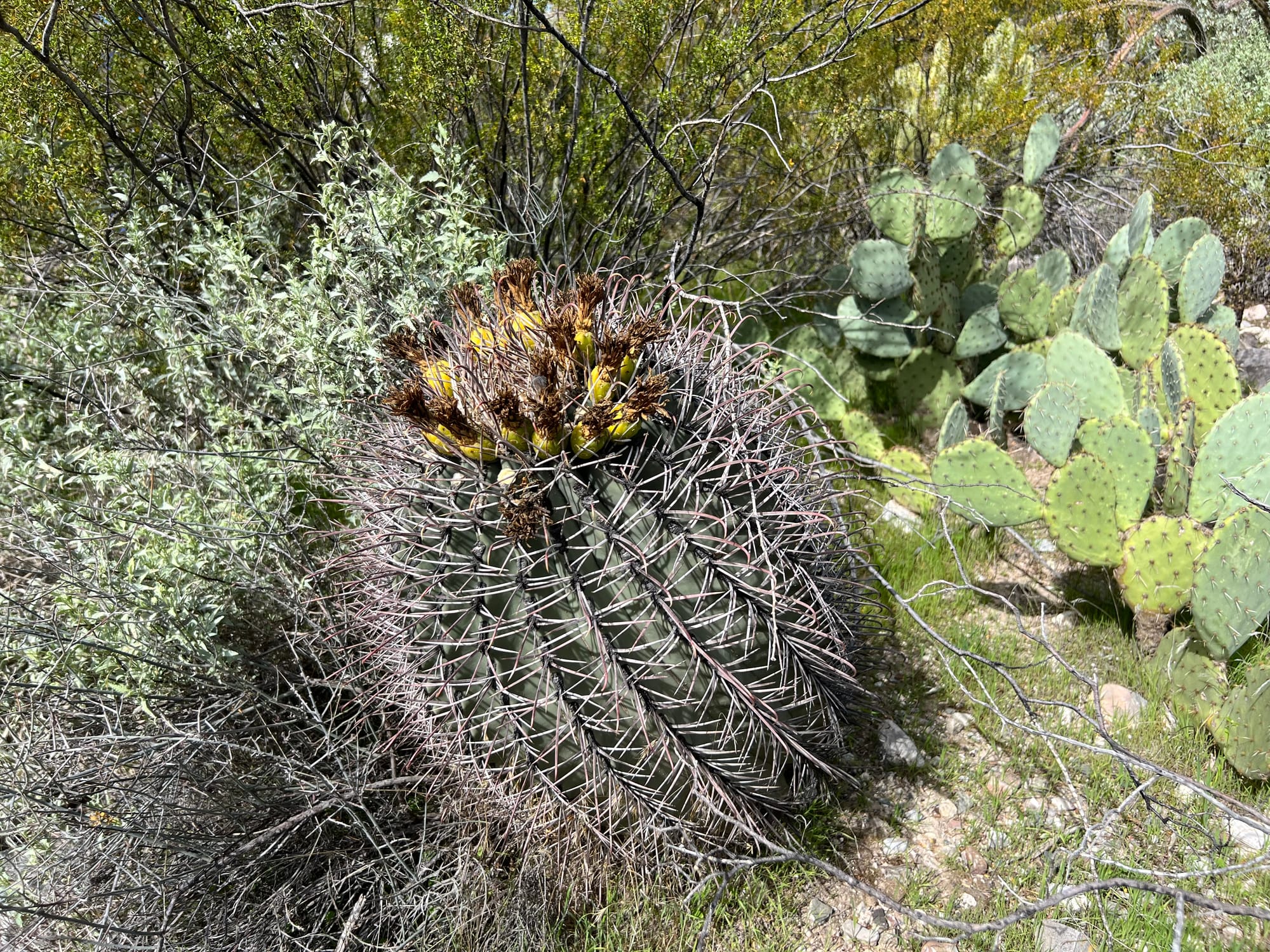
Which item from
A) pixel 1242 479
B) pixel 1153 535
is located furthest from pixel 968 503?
pixel 1242 479

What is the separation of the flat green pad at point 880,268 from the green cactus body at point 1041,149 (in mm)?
795

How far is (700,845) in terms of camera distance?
87.8 inches

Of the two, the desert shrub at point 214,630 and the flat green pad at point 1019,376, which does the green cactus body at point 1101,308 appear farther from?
the desert shrub at point 214,630

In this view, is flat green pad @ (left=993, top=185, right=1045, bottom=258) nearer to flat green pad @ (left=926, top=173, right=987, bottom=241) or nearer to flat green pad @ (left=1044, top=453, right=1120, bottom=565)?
flat green pad @ (left=926, top=173, right=987, bottom=241)

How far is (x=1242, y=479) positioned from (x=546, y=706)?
2.21 meters

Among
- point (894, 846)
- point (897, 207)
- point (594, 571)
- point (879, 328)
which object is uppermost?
point (594, 571)

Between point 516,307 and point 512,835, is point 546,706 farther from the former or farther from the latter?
point 516,307

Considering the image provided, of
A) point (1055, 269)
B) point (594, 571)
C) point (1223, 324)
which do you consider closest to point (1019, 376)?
point (1055, 269)

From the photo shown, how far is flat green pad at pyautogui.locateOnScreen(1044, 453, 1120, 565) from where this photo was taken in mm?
2924

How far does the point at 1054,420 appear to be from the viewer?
3.21 metres

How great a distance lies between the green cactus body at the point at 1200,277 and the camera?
3721 mm

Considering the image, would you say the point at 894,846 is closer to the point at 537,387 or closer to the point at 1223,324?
the point at 537,387

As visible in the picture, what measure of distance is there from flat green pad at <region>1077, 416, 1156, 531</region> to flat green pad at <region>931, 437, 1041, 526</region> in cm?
25

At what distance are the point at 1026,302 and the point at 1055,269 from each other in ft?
0.90
